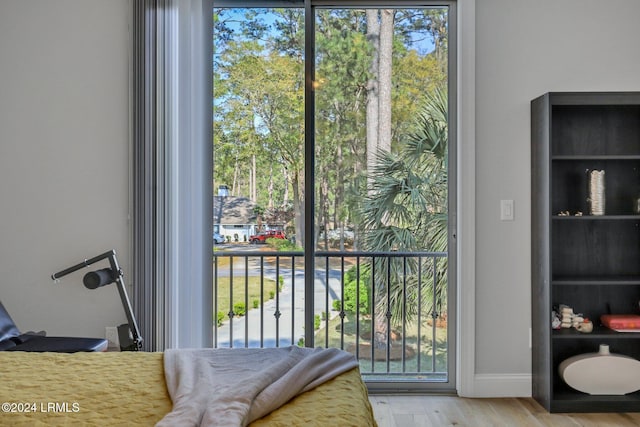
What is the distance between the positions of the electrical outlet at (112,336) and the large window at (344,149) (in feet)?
2.58

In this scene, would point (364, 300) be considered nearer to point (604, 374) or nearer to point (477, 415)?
point (477, 415)

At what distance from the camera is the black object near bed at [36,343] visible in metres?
2.42

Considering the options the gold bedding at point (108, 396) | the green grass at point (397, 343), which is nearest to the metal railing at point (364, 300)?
the green grass at point (397, 343)

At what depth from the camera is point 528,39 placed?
3.01m

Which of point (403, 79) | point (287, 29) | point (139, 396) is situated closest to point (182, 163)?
point (287, 29)

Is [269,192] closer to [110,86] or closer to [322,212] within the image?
[322,212]

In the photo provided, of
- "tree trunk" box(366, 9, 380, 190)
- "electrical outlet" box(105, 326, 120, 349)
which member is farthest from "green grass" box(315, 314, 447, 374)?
"electrical outlet" box(105, 326, 120, 349)

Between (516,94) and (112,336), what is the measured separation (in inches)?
113

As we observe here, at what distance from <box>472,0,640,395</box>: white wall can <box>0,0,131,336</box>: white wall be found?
86.2 inches

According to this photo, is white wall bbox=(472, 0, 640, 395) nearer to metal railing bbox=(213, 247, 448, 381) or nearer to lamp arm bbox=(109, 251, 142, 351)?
metal railing bbox=(213, 247, 448, 381)

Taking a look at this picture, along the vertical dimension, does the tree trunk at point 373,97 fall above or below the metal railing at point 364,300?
above

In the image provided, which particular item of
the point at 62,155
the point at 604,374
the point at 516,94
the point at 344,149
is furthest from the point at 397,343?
the point at 62,155

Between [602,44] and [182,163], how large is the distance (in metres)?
2.67

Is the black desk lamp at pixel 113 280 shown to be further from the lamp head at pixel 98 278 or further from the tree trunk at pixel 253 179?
the tree trunk at pixel 253 179
